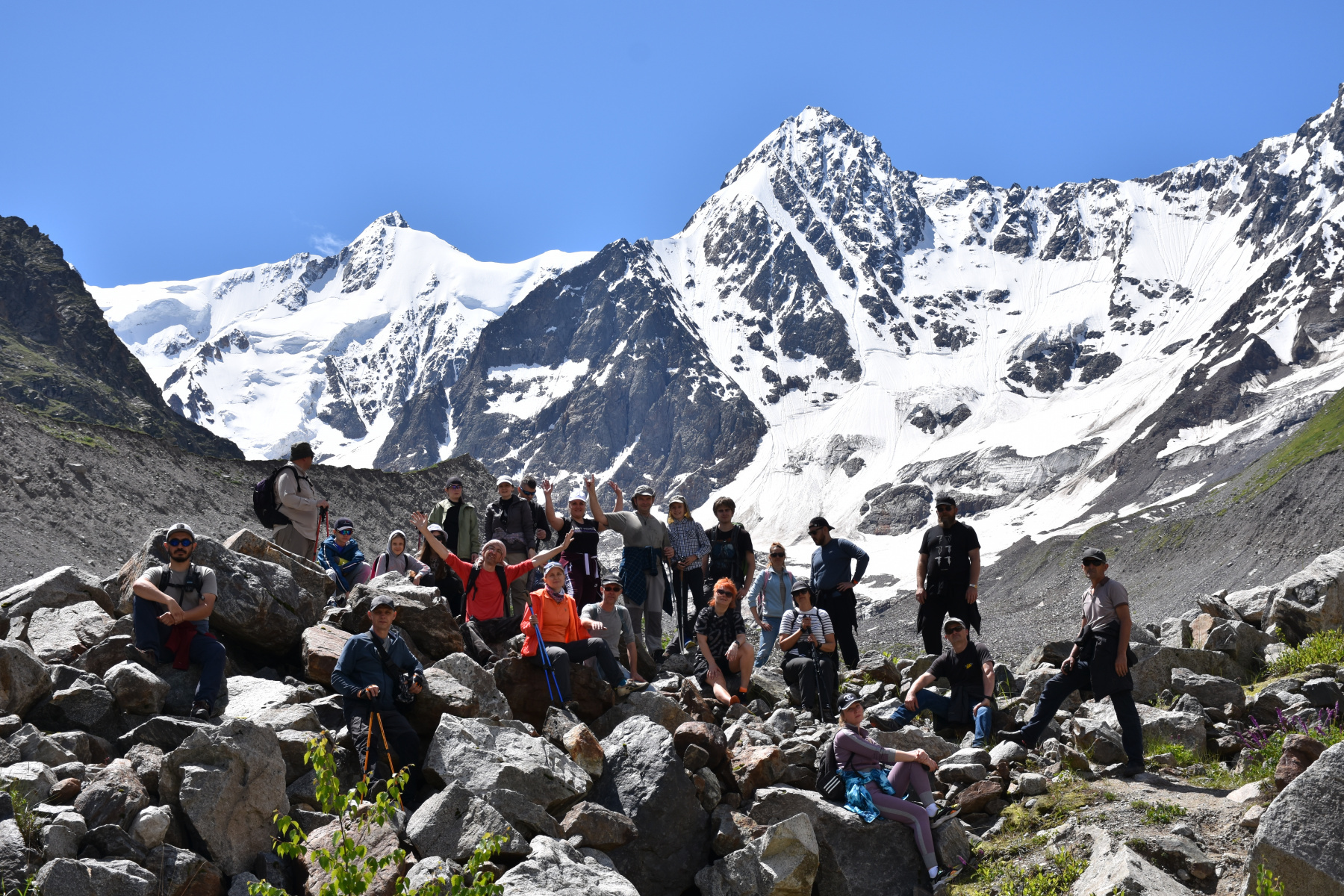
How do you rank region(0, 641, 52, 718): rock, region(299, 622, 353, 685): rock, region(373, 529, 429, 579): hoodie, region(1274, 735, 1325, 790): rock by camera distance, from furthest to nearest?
region(373, 529, 429, 579): hoodie < region(299, 622, 353, 685): rock < region(1274, 735, 1325, 790): rock < region(0, 641, 52, 718): rock

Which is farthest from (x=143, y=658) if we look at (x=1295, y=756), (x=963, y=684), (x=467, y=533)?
(x=1295, y=756)

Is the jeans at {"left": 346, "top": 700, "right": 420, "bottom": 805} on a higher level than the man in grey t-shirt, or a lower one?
lower

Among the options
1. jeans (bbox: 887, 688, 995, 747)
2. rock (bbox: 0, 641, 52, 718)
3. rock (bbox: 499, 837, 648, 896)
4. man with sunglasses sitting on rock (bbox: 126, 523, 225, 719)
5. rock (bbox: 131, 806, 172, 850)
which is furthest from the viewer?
jeans (bbox: 887, 688, 995, 747)

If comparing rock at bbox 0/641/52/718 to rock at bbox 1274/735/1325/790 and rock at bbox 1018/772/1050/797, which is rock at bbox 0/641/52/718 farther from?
rock at bbox 1274/735/1325/790

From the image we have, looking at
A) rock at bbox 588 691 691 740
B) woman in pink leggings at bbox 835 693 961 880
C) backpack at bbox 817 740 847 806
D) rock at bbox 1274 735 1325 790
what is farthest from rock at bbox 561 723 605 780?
rock at bbox 1274 735 1325 790

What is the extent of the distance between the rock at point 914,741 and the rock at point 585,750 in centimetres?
315

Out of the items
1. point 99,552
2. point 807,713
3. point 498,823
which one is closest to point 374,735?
point 498,823

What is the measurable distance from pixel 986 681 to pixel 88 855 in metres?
8.77

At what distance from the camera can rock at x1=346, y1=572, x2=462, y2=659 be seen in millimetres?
10711

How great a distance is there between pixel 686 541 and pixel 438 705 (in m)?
5.71

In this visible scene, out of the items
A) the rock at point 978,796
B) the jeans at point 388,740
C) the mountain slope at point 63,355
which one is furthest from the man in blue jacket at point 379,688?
the mountain slope at point 63,355

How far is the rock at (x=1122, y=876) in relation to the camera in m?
7.24

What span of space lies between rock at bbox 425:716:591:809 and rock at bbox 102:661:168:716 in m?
2.49

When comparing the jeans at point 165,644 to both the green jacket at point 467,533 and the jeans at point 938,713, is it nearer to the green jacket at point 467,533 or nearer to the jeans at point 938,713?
the green jacket at point 467,533
